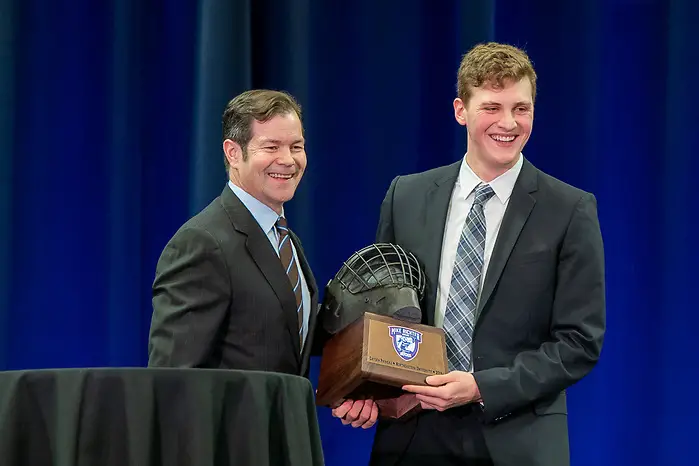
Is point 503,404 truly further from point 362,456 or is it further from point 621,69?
point 621,69

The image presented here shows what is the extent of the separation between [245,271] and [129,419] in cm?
75

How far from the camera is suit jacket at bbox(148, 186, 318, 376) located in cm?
201

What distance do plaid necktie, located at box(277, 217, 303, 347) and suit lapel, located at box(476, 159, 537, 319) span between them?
437 millimetres

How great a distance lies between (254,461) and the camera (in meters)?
1.44

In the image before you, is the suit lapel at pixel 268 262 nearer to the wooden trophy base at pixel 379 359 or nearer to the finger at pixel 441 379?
the wooden trophy base at pixel 379 359

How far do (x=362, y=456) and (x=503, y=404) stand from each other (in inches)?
54.7

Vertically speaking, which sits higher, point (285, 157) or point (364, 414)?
point (285, 157)

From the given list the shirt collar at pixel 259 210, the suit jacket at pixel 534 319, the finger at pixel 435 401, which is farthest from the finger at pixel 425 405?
the shirt collar at pixel 259 210

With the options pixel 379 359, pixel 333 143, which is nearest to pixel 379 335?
pixel 379 359

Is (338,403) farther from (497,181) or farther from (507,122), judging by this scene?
(507,122)

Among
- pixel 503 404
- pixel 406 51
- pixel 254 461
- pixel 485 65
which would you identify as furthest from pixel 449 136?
pixel 254 461

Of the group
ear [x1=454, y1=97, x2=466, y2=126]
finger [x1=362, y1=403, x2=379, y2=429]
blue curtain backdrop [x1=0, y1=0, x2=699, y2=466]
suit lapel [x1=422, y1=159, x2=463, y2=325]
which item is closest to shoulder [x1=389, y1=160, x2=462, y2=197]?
suit lapel [x1=422, y1=159, x2=463, y2=325]

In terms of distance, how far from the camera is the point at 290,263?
222 cm

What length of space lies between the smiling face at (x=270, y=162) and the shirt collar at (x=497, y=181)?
463 millimetres
